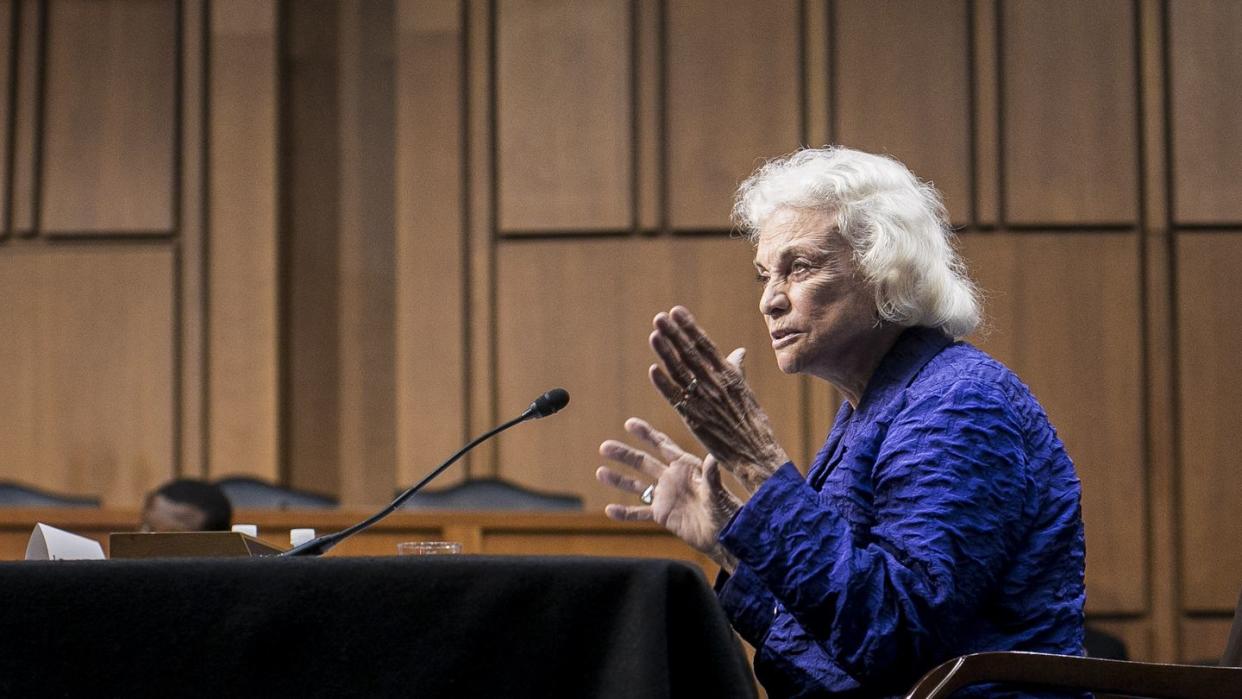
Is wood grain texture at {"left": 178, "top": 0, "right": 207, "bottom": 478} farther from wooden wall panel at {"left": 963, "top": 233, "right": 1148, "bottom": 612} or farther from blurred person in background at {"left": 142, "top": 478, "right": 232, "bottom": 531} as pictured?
wooden wall panel at {"left": 963, "top": 233, "right": 1148, "bottom": 612}

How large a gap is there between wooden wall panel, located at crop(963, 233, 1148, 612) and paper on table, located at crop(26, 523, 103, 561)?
15.7 feet

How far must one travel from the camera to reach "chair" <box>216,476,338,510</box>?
17.4 feet

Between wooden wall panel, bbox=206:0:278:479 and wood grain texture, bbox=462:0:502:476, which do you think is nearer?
wood grain texture, bbox=462:0:502:476

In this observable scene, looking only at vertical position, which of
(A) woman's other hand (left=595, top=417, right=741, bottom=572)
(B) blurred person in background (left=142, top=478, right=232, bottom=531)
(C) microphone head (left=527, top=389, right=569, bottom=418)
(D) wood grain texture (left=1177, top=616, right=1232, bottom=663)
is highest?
(C) microphone head (left=527, top=389, right=569, bottom=418)

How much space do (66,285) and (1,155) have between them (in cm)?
72

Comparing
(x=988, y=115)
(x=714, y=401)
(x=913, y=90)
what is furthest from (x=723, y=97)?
(x=714, y=401)

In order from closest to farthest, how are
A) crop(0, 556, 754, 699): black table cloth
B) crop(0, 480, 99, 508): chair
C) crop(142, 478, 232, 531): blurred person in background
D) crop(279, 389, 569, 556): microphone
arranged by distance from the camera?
crop(0, 556, 754, 699): black table cloth < crop(279, 389, 569, 556): microphone < crop(142, 478, 232, 531): blurred person in background < crop(0, 480, 99, 508): chair

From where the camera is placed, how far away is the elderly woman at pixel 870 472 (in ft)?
5.70

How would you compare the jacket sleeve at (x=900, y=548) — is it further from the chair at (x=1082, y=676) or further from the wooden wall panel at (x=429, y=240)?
the wooden wall panel at (x=429, y=240)

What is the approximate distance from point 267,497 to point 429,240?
66.5 inches

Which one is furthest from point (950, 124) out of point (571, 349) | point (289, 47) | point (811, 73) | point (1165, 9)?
point (289, 47)

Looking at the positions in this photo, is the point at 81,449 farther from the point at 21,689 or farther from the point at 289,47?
the point at 21,689

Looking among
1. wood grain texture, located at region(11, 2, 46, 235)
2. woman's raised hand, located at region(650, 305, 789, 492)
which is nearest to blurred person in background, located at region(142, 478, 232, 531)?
woman's raised hand, located at region(650, 305, 789, 492)

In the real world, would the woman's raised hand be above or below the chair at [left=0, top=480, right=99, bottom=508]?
above
